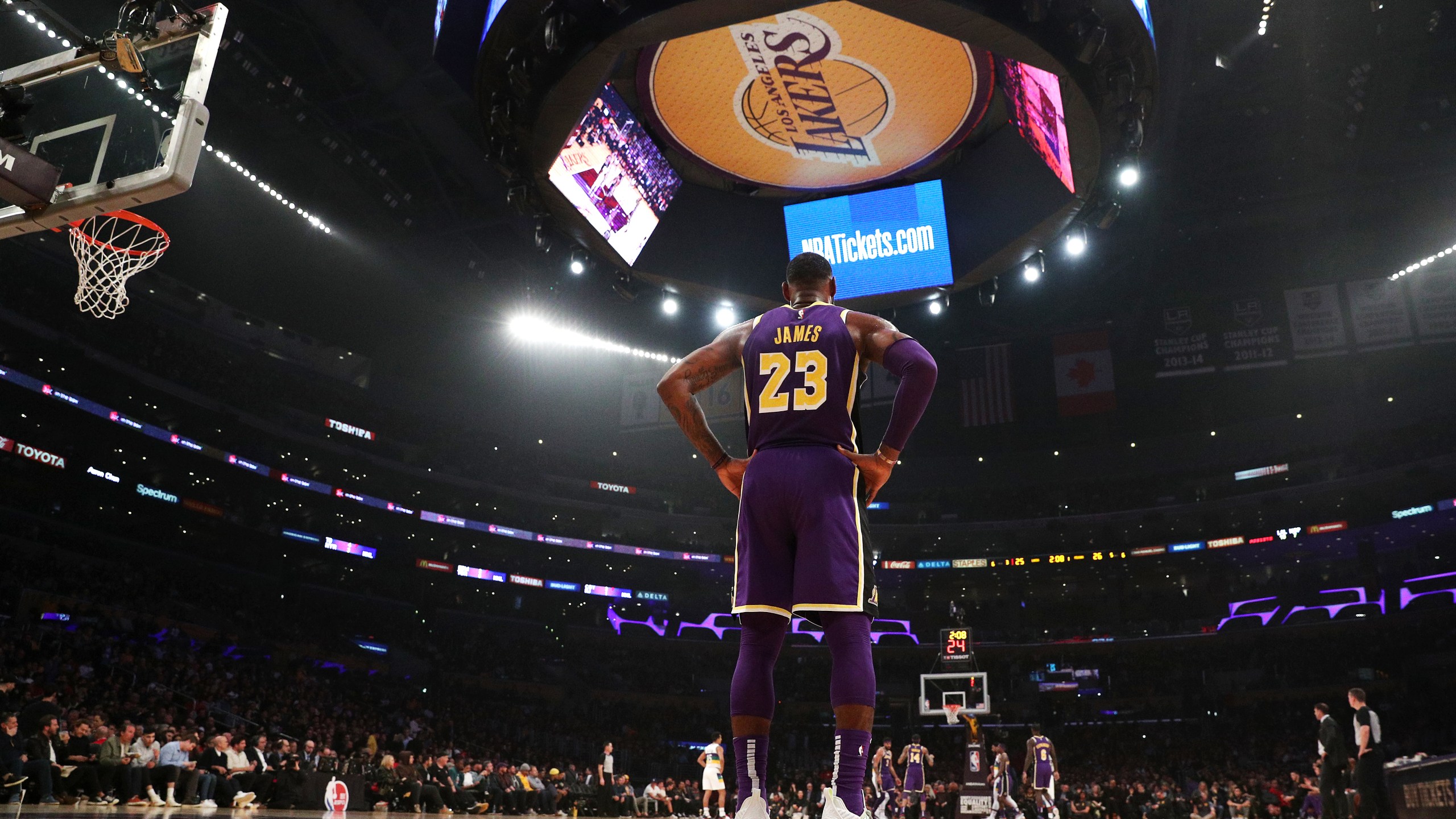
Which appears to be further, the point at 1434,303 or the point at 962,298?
the point at 1434,303

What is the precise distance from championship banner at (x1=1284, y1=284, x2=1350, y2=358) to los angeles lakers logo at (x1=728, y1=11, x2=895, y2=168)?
50.6ft

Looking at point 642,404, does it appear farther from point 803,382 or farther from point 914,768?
point 803,382

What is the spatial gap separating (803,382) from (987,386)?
23.4 meters

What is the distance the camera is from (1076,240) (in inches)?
457

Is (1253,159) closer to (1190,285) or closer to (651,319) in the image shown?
(1190,285)

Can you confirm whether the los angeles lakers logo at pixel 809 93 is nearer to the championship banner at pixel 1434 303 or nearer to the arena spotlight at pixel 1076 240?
the arena spotlight at pixel 1076 240

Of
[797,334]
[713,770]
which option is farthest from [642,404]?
[797,334]

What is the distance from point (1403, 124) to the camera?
16766 mm

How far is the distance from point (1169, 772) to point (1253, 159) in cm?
1863

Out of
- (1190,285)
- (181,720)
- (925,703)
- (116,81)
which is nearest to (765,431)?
(116,81)

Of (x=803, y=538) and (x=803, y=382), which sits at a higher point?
(x=803, y=382)

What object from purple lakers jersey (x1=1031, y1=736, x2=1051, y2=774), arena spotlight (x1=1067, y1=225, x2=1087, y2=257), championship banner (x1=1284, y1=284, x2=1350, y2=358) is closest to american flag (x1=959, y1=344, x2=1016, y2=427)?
championship banner (x1=1284, y1=284, x2=1350, y2=358)

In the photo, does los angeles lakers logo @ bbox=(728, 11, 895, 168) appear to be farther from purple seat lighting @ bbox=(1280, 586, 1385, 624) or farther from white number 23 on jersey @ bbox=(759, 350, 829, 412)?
purple seat lighting @ bbox=(1280, 586, 1385, 624)

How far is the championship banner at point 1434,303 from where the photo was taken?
20.4 m
